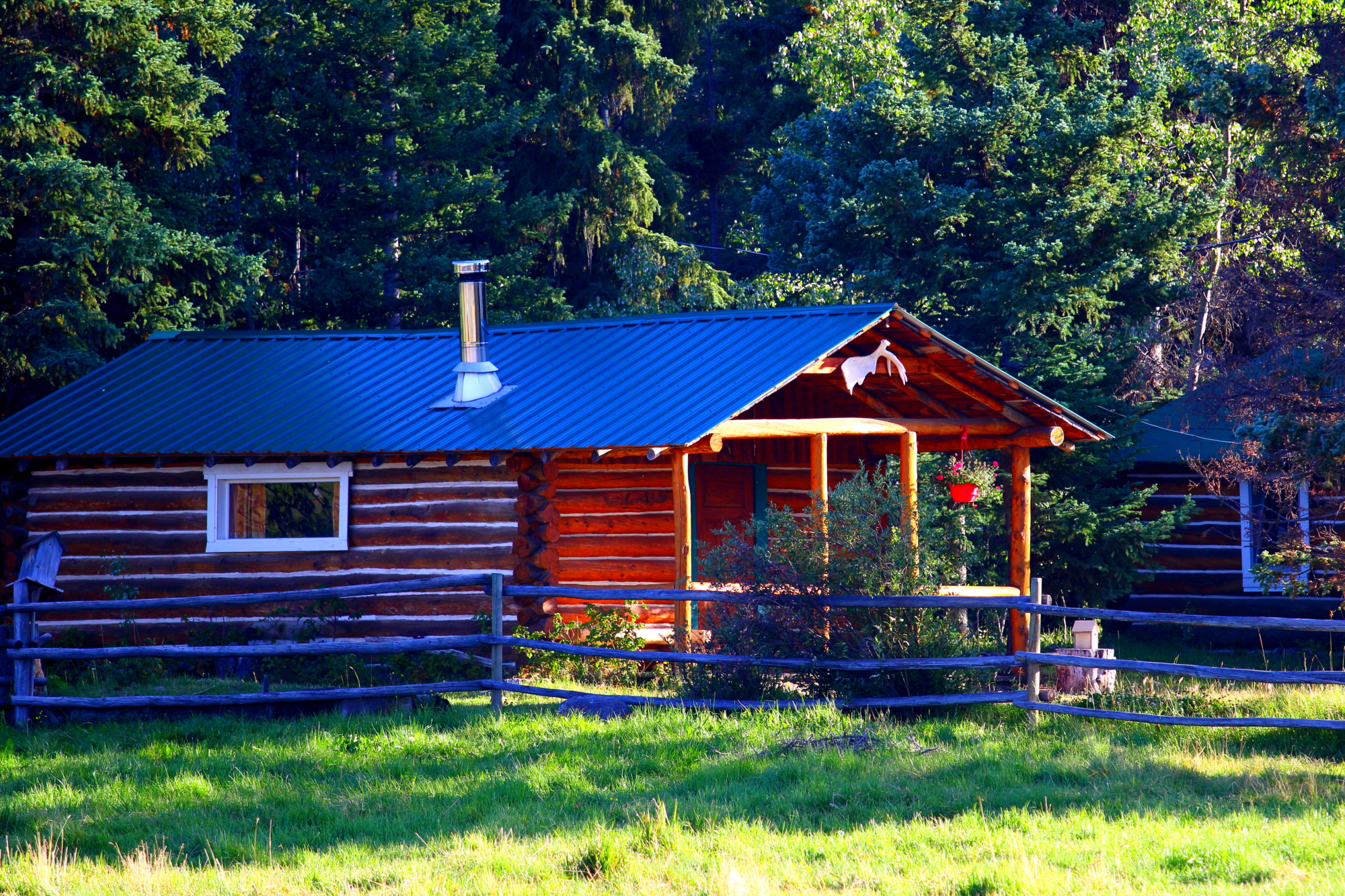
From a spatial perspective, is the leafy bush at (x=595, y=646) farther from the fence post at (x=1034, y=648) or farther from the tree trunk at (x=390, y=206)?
the tree trunk at (x=390, y=206)

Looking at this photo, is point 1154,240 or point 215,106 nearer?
point 1154,240

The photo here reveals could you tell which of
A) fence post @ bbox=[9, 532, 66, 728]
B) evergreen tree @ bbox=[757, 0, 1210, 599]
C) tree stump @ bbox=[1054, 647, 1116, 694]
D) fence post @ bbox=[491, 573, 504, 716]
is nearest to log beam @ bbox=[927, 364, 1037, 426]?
evergreen tree @ bbox=[757, 0, 1210, 599]

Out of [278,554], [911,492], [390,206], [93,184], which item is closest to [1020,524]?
[911,492]

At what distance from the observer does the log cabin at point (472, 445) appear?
1497 centimetres

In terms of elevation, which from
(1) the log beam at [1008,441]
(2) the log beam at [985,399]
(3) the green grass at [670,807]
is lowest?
(3) the green grass at [670,807]

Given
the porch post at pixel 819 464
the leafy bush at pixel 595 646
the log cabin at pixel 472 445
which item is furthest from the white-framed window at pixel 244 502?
the porch post at pixel 819 464

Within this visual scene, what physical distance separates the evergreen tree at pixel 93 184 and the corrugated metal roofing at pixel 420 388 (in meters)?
1.16

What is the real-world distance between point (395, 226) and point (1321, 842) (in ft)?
72.7

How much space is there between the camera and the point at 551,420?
14.9 metres

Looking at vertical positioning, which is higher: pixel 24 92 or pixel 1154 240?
pixel 24 92

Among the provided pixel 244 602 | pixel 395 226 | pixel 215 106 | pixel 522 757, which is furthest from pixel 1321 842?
pixel 215 106

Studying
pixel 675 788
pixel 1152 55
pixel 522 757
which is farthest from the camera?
pixel 1152 55

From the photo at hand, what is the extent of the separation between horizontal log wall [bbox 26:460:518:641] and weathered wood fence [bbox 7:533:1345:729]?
269cm

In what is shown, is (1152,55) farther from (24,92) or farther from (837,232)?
(24,92)
